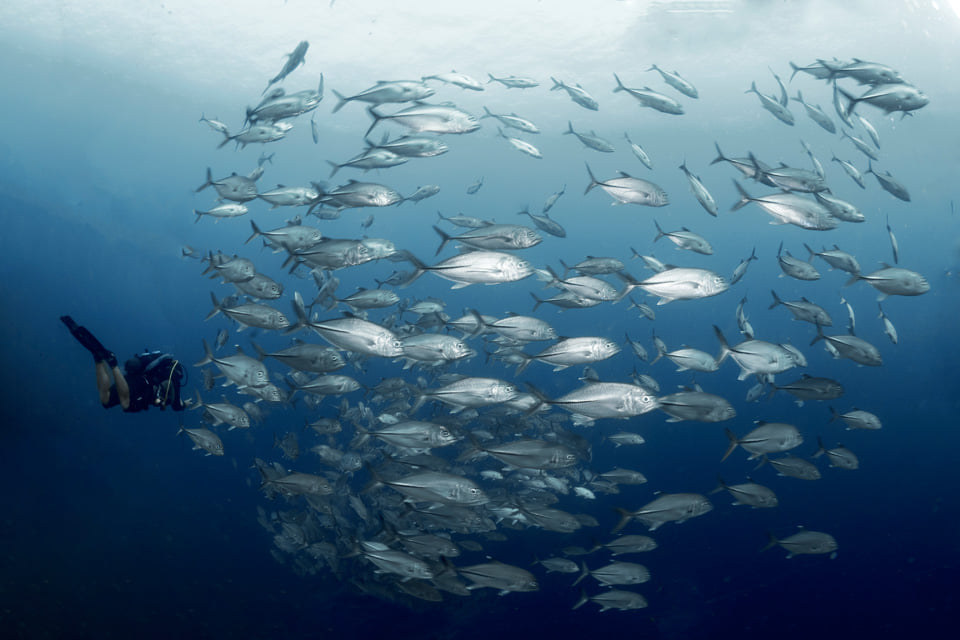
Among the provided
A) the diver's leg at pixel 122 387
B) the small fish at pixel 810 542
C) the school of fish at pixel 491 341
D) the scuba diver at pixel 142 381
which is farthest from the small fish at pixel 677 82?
the diver's leg at pixel 122 387

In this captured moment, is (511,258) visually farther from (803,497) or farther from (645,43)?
(803,497)

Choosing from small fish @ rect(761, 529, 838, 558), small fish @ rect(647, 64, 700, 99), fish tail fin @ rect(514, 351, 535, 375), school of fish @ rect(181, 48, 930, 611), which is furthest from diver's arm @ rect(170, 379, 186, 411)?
small fish @ rect(761, 529, 838, 558)

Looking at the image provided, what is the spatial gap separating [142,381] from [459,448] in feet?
30.6

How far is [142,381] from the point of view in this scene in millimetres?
7898

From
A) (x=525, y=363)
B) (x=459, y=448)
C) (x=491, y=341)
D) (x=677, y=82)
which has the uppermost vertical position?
(x=677, y=82)

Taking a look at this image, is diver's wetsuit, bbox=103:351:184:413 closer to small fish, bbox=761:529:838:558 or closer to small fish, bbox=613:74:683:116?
small fish, bbox=613:74:683:116

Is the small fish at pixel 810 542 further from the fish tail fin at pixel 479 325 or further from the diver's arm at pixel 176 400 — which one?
the diver's arm at pixel 176 400

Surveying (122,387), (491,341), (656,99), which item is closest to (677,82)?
(656,99)

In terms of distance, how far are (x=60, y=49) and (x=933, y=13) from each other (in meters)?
34.2

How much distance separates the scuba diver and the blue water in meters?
2.50

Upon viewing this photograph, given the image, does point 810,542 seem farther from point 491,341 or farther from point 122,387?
point 122,387

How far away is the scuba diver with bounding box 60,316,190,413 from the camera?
7.83 metres

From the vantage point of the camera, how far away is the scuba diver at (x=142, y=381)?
25.7ft

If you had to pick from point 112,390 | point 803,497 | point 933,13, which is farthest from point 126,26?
point 803,497
